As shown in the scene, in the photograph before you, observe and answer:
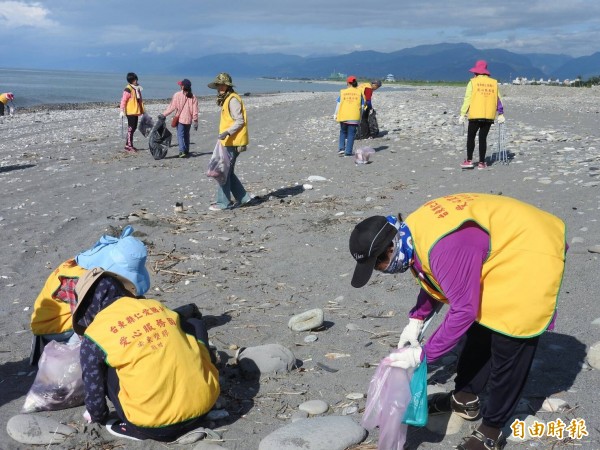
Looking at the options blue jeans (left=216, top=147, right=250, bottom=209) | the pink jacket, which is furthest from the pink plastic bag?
the pink jacket

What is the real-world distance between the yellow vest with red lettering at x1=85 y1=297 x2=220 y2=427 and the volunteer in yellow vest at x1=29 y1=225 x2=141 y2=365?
77 cm

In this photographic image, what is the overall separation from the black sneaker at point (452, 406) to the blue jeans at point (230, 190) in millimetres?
6309

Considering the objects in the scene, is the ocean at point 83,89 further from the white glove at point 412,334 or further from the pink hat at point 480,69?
the white glove at point 412,334

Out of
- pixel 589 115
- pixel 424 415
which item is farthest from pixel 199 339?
pixel 589 115

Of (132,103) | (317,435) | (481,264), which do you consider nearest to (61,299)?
(317,435)

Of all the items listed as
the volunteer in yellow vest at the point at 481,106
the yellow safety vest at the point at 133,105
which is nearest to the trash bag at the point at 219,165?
the volunteer in yellow vest at the point at 481,106

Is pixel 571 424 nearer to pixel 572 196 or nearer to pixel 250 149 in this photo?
pixel 572 196

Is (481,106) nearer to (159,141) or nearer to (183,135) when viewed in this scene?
(183,135)

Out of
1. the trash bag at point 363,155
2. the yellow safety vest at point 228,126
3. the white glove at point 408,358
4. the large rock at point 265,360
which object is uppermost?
the yellow safety vest at point 228,126

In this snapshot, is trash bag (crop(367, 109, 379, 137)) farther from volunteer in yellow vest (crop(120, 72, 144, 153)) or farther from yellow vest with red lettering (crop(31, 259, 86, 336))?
yellow vest with red lettering (crop(31, 259, 86, 336))

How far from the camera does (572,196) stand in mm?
8828

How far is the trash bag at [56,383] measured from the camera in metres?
4.13

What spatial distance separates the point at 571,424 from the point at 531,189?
6.57m

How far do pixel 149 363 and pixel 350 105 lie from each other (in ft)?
37.6
